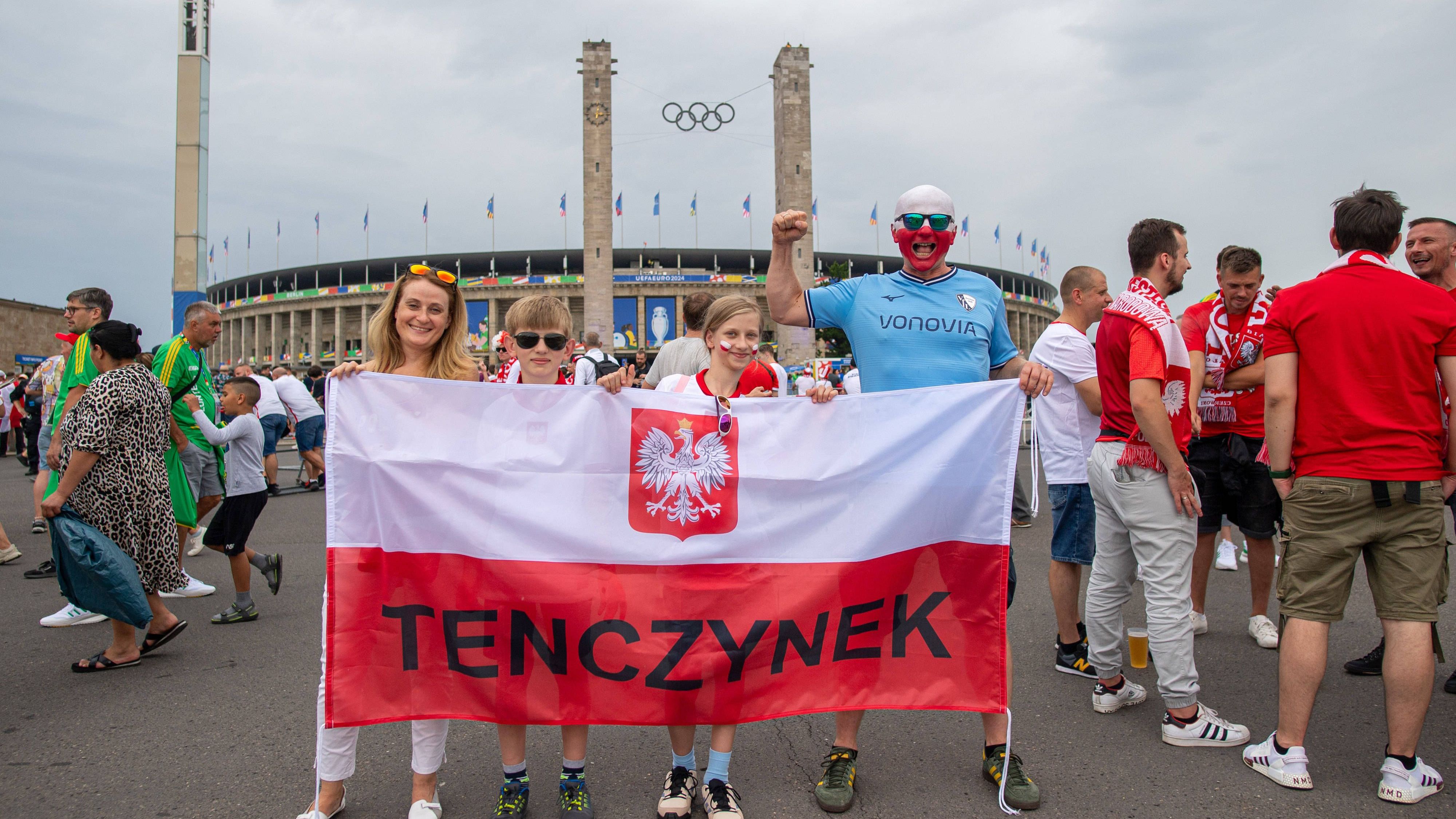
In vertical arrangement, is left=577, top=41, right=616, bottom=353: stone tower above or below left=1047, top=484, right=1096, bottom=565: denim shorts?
above

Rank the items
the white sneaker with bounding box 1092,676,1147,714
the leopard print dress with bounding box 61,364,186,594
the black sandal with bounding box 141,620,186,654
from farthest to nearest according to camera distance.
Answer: the black sandal with bounding box 141,620,186,654
the leopard print dress with bounding box 61,364,186,594
the white sneaker with bounding box 1092,676,1147,714

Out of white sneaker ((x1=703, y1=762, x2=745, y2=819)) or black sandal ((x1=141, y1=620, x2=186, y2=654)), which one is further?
black sandal ((x1=141, y1=620, x2=186, y2=654))

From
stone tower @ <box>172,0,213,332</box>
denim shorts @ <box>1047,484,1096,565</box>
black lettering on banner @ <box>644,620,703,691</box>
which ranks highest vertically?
stone tower @ <box>172,0,213,332</box>

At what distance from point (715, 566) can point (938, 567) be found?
77 centimetres

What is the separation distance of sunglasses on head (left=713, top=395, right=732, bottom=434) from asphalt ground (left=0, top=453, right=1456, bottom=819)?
1.25 metres

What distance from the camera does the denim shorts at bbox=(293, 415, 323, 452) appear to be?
1110 centimetres

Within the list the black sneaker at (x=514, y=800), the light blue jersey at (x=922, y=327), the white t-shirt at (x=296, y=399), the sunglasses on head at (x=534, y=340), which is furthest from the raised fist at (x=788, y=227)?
the white t-shirt at (x=296, y=399)

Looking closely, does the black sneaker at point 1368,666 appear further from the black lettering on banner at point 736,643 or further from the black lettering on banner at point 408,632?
the black lettering on banner at point 408,632

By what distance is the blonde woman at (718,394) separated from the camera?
2.85 meters

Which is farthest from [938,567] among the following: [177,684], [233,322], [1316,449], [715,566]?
[233,322]

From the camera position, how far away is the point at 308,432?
11195 millimetres

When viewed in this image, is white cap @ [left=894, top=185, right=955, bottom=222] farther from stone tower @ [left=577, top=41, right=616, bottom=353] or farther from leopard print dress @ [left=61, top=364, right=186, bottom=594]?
stone tower @ [left=577, top=41, right=616, bottom=353]

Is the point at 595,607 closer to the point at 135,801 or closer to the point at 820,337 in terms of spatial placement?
the point at 135,801

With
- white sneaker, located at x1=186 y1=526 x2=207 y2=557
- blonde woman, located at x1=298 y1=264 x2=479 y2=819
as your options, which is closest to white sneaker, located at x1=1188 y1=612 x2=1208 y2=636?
blonde woman, located at x1=298 y1=264 x2=479 y2=819
